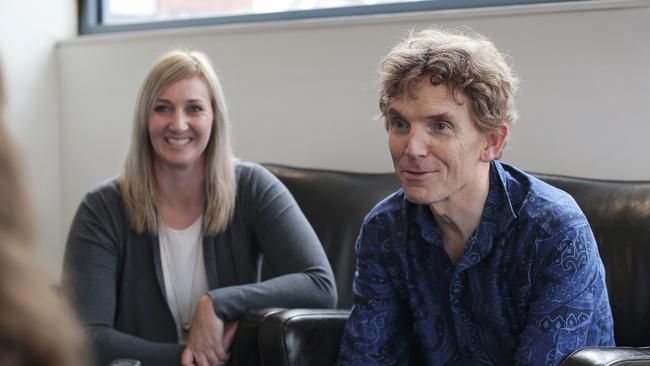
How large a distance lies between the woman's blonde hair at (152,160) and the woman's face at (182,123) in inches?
0.8

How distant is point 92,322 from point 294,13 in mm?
1454

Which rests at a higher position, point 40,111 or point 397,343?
point 40,111

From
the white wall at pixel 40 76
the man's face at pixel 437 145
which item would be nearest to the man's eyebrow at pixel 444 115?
the man's face at pixel 437 145

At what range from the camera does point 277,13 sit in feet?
11.2

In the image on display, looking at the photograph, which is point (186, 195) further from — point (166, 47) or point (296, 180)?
point (166, 47)

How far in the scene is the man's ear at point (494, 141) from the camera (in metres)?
1.93

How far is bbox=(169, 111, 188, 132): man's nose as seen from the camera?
2477mm

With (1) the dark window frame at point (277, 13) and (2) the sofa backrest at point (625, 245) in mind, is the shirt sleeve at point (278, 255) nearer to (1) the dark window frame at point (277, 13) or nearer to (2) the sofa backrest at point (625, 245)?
(2) the sofa backrest at point (625, 245)

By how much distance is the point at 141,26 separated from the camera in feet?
12.5

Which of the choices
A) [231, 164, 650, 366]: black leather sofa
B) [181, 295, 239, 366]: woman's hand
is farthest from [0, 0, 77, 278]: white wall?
[231, 164, 650, 366]: black leather sofa

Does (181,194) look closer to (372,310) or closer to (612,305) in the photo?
(372,310)

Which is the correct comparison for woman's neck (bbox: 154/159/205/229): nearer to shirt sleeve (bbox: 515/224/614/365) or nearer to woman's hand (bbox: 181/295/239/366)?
woman's hand (bbox: 181/295/239/366)

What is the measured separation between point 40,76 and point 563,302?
276 cm

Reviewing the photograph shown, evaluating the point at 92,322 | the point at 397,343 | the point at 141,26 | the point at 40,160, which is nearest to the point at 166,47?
the point at 141,26
